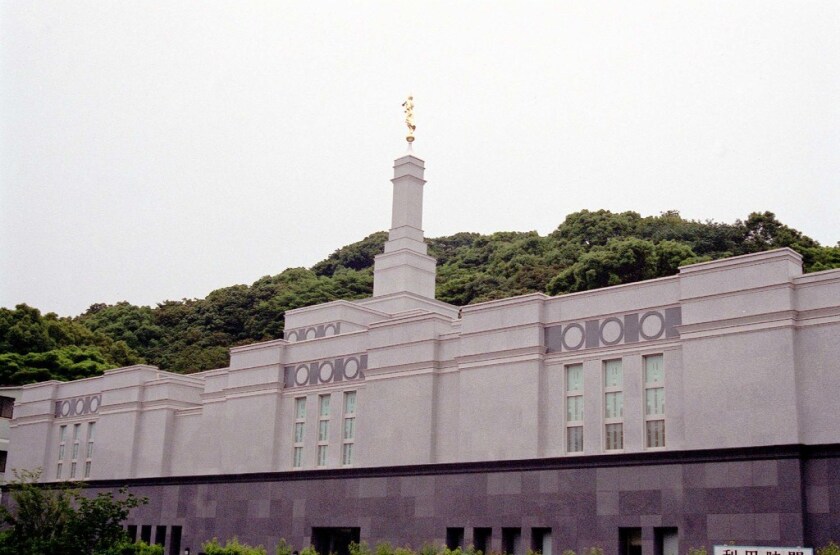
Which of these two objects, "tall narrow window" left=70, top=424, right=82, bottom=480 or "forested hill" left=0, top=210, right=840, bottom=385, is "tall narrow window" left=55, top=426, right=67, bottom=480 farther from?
"forested hill" left=0, top=210, right=840, bottom=385

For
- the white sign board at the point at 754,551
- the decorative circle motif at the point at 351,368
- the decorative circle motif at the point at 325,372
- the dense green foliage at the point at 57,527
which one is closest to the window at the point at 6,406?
the dense green foliage at the point at 57,527

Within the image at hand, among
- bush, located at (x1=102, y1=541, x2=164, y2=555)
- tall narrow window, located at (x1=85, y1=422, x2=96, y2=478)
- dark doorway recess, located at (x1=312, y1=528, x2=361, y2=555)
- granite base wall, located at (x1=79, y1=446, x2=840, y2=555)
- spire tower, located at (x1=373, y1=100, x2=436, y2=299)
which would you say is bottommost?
bush, located at (x1=102, y1=541, x2=164, y2=555)

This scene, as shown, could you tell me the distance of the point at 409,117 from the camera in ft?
156

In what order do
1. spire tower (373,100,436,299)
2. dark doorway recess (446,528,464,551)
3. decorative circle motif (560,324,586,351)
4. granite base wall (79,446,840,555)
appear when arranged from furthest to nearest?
spire tower (373,100,436,299), dark doorway recess (446,528,464,551), decorative circle motif (560,324,586,351), granite base wall (79,446,840,555)

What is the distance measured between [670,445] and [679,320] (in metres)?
4.01

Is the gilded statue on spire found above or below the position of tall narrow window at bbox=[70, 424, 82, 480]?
above

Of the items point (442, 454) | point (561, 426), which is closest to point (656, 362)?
point (561, 426)

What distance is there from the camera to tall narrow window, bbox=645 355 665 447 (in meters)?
31.1

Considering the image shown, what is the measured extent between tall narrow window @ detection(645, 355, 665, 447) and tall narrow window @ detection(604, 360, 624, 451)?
2.96ft

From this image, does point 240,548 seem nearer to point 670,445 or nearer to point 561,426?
point 561,426

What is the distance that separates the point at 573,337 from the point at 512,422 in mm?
3711

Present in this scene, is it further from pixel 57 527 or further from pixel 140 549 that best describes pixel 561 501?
pixel 140 549

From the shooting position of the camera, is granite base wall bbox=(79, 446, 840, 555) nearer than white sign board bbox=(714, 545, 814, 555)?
No

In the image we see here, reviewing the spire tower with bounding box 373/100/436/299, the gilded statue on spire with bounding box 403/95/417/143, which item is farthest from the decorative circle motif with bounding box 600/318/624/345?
the gilded statue on spire with bounding box 403/95/417/143
